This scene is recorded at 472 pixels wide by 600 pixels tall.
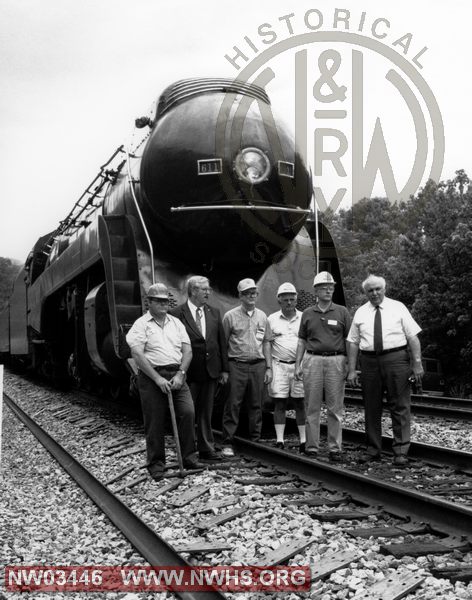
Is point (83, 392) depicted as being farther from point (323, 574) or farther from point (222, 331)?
point (323, 574)

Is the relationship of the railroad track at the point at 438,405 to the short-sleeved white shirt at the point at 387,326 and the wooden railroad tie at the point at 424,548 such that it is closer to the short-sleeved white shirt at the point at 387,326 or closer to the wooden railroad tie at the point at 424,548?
the short-sleeved white shirt at the point at 387,326

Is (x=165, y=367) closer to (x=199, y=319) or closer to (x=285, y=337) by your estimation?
(x=199, y=319)

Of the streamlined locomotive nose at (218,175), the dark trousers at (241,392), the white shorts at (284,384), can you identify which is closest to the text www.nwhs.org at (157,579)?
the dark trousers at (241,392)

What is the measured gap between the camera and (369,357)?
6578 millimetres

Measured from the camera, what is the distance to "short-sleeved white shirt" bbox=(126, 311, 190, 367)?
20.7 feet

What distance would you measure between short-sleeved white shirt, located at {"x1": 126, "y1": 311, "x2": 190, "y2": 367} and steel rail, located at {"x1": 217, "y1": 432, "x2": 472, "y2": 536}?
1.24 meters

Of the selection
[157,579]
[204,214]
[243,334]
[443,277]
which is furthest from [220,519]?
[443,277]

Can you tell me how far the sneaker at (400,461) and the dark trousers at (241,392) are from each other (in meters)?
1.51

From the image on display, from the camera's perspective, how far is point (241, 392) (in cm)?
714

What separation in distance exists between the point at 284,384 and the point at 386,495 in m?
2.39

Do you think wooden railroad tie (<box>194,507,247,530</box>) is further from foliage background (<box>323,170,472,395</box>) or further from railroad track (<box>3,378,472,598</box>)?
foliage background (<box>323,170,472,395</box>)

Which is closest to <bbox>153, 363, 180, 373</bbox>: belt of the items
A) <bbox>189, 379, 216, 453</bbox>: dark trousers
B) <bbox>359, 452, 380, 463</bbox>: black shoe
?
<bbox>189, 379, 216, 453</bbox>: dark trousers

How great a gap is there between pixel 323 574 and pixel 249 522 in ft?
3.42

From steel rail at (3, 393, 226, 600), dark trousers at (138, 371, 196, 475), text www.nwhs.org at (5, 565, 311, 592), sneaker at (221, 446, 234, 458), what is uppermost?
dark trousers at (138, 371, 196, 475)
